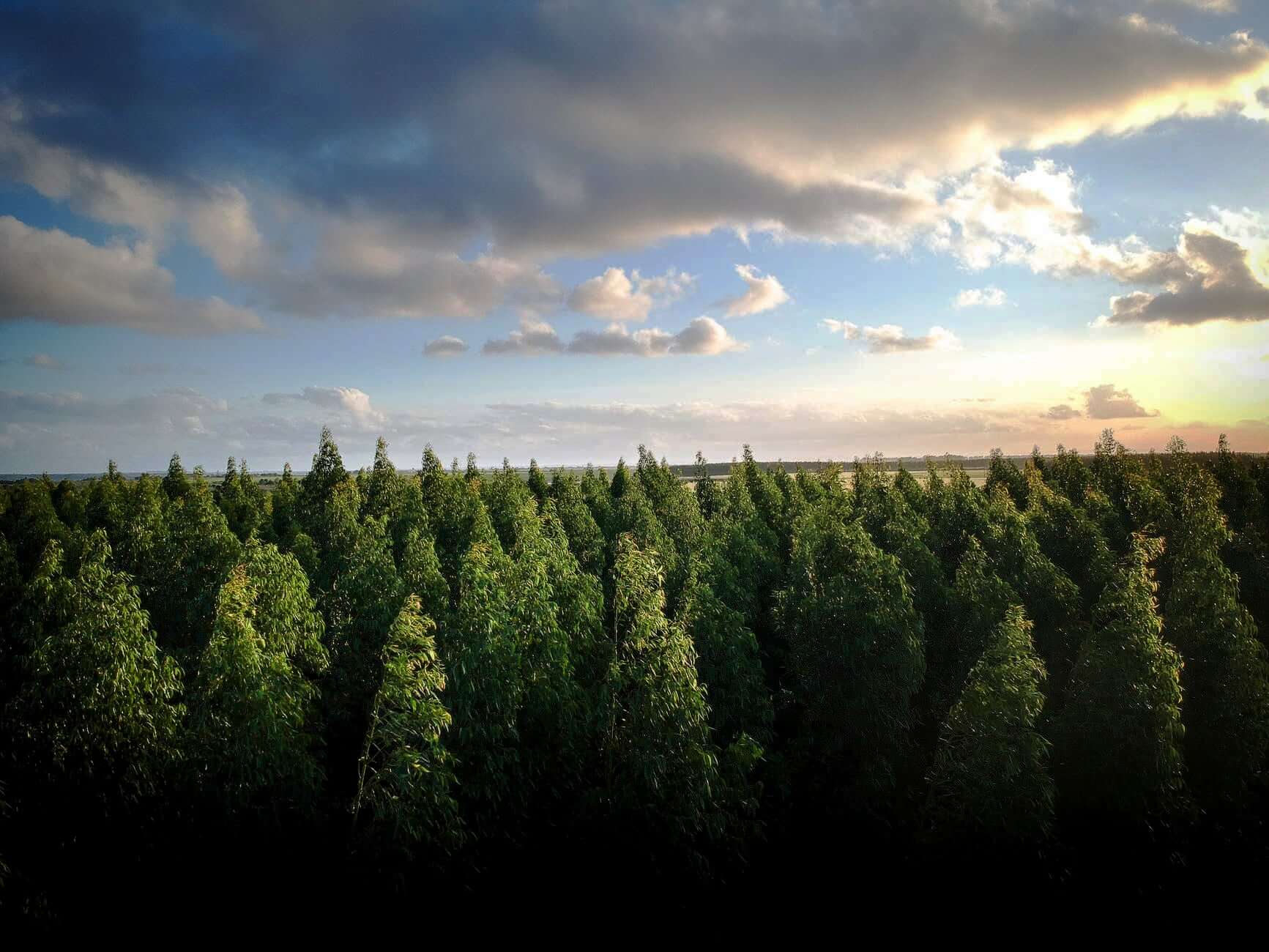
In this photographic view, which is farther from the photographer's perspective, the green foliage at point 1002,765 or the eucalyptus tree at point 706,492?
the eucalyptus tree at point 706,492

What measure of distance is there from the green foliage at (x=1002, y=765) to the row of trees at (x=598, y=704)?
79 millimetres

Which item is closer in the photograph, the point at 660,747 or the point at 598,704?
the point at 660,747

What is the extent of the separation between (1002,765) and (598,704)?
10977 mm

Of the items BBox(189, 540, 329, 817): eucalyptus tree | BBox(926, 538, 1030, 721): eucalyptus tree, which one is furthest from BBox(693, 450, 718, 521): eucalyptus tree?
BBox(189, 540, 329, 817): eucalyptus tree

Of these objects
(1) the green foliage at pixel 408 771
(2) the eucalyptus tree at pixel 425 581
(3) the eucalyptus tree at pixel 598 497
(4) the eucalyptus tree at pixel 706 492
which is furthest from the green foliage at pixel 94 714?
(4) the eucalyptus tree at pixel 706 492

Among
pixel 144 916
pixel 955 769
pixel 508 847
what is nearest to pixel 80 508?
pixel 144 916

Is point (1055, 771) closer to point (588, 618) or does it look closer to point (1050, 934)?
point (1050, 934)

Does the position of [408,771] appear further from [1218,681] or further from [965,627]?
[1218,681]

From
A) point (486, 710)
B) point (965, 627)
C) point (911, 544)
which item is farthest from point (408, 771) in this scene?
point (911, 544)

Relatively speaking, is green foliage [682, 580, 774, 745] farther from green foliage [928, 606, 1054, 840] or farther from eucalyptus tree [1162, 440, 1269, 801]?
eucalyptus tree [1162, 440, 1269, 801]

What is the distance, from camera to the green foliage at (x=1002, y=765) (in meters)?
17.1

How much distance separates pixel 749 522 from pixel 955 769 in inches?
1151

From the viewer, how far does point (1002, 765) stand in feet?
56.9

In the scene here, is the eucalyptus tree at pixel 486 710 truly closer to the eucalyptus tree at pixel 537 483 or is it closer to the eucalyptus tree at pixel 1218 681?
the eucalyptus tree at pixel 1218 681
